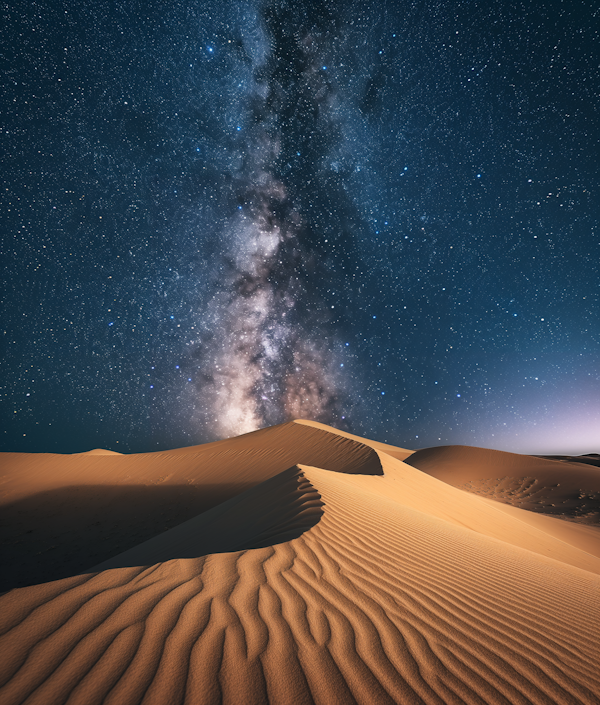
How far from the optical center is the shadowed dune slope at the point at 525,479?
1407 centimetres

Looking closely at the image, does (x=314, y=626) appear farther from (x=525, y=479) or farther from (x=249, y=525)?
(x=525, y=479)

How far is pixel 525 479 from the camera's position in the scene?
17.9 meters

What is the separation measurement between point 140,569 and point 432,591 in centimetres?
208

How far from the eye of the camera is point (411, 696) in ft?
4.40

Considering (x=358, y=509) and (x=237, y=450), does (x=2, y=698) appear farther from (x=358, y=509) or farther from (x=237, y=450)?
(x=237, y=450)

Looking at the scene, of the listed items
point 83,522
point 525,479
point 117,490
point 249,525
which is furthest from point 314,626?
point 525,479

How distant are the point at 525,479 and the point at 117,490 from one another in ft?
68.4

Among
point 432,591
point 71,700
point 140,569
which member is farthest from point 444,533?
point 71,700

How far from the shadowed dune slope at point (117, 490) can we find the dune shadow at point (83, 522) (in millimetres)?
28

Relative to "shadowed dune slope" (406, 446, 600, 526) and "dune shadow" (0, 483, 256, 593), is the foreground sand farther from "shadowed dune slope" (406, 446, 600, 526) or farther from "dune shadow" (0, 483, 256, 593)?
"shadowed dune slope" (406, 446, 600, 526)

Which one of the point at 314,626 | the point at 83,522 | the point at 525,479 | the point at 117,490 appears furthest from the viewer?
the point at 525,479

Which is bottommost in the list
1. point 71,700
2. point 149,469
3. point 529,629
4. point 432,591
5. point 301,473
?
point 529,629

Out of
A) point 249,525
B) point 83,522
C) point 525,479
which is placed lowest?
point 525,479

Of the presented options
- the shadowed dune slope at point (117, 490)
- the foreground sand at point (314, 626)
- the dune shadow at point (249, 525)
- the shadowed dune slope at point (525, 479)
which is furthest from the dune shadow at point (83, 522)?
the shadowed dune slope at point (525, 479)
